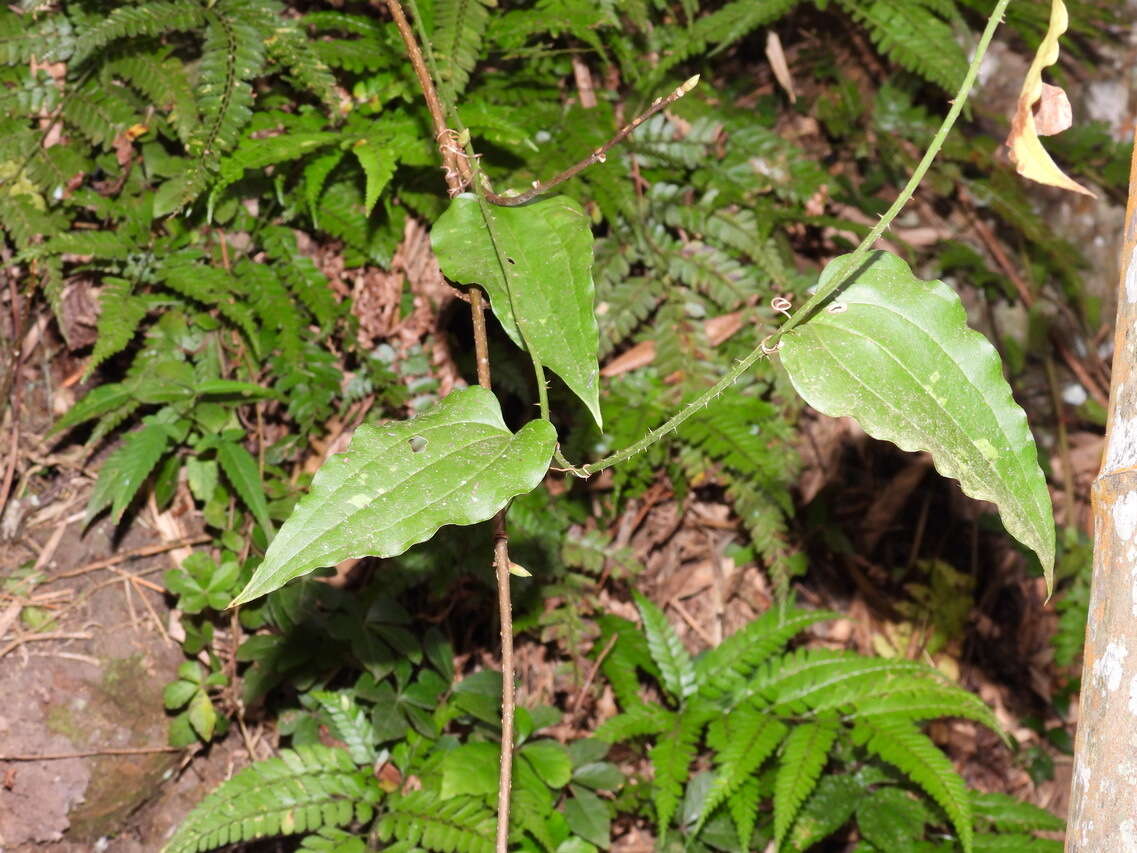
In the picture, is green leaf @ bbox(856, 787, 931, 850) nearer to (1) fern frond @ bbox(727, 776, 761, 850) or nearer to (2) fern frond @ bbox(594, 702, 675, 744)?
(1) fern frond @ bbox(727, 776, 761, 850)

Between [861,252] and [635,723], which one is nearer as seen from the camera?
[861,252]

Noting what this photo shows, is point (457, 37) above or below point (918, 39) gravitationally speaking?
above

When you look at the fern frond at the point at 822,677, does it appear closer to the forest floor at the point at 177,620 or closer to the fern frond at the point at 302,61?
the forest floor at the point at 177,620

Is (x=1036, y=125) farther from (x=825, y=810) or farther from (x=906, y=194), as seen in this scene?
(x=825, y=810)

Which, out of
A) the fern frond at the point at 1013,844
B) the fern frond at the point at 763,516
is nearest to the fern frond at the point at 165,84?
the fern frond at the point at 763,516

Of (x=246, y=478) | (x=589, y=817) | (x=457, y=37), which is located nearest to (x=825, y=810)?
(x=589, y=817)

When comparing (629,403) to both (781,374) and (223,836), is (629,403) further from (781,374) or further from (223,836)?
(223,836)
